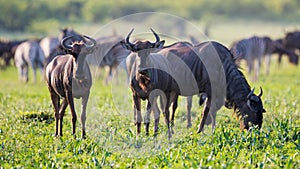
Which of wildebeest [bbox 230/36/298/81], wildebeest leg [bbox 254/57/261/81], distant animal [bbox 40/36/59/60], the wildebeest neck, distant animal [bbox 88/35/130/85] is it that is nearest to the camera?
the wildebeest neck

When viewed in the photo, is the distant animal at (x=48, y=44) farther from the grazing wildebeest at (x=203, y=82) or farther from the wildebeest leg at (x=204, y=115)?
the wildebeest leg at (x=204, y=115)

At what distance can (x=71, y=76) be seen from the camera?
31.3 feet

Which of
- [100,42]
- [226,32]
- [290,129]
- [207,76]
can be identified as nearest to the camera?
[290,129]

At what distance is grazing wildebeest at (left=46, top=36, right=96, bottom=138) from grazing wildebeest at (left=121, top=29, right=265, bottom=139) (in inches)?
33.6

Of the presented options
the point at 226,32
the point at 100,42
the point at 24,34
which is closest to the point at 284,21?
the point at 226,32

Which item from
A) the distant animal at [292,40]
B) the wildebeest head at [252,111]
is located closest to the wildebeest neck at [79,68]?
the wildebeest head at [252,111]

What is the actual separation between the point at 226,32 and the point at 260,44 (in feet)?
95.7

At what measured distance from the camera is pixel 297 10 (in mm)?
71625

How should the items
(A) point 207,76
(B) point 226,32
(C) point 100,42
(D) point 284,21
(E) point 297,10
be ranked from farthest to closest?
(E) point 297,10 < (D) point 284,21 < (B) point 226,32 < (C) point 100,42 < (A) point 207,76

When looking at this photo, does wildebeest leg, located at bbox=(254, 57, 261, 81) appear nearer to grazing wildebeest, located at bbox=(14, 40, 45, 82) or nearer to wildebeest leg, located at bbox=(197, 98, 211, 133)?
grazing wildebeest, located at bbox=(14, 40, 45, 82)

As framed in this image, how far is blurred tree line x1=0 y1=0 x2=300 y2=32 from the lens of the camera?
61062 mm

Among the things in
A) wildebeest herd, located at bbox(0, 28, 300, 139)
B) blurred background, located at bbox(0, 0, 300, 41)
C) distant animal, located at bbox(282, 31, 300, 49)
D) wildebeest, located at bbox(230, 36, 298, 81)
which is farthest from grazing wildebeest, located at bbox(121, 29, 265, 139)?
blurred background, located at bbox(0, 0, 300, 41)

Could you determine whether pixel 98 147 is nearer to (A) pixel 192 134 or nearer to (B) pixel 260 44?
(A) pixel 192 134

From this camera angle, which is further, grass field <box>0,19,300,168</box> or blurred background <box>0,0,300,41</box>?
blurred background <box>0,0,300,41</box>
